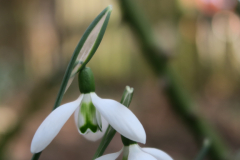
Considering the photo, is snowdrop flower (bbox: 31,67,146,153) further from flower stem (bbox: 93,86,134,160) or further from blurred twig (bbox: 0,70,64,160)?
blurred twig (bbox: 0,70,64,160)

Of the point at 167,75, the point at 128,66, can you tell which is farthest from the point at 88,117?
the point at 128,66

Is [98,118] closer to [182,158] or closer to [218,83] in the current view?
[182,158]

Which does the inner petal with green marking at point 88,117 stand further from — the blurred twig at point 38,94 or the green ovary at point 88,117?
the blurred twig at point 38,94

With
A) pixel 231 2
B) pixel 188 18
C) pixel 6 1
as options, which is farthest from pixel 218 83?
pixel 6 1

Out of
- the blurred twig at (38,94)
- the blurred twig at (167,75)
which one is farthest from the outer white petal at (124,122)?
the blurred twig at (38,94)

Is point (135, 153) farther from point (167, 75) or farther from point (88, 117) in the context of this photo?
point (167, 75)

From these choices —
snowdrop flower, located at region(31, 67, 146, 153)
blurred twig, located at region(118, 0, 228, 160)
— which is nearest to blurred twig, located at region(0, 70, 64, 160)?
blurred twig, located at region(118, 0, 228, 160)
